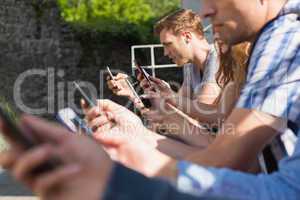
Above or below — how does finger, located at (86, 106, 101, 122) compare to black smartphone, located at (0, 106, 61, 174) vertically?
below

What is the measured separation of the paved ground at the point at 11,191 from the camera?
5492mm

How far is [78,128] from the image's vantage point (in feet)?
6.31

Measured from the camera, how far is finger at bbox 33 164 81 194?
2.49 ft

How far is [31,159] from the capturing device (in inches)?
29.8

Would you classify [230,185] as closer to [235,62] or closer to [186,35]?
[235,62]

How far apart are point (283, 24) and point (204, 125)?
116cm

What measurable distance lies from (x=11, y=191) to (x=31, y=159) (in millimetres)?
5178

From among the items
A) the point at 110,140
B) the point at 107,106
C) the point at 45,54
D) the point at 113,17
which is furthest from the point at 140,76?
the point at 113,17

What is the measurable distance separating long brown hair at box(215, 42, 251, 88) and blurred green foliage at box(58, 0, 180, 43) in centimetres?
1211

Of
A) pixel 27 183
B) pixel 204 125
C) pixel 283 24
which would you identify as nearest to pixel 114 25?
pixel 204 125

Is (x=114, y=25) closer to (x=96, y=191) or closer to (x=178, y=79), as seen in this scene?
(x=178, y=79)

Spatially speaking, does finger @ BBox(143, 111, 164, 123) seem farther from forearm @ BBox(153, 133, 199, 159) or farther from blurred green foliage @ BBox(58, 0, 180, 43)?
blurred green foliage @ BBox(58, 0, 180, 43)

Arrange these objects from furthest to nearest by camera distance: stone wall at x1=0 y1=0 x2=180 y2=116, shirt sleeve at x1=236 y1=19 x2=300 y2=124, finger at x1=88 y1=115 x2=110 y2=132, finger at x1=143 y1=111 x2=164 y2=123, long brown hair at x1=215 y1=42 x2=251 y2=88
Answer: stone wall at x1=0 y1=0 x2=180 y2=116, finger at x1=143 y1=111 x2=164 y2=123, long brown hair at x1=215 y1=42 x2=251 y2=88, finger at x1=88 y1=115 x2=110 y2=132, shirt sleeve at x1=236 y1=19 x2=300 y2=124

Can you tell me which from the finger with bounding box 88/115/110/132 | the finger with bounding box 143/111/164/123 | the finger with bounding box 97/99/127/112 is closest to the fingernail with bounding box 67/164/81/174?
the finger with bounding box 88/115/110/132
